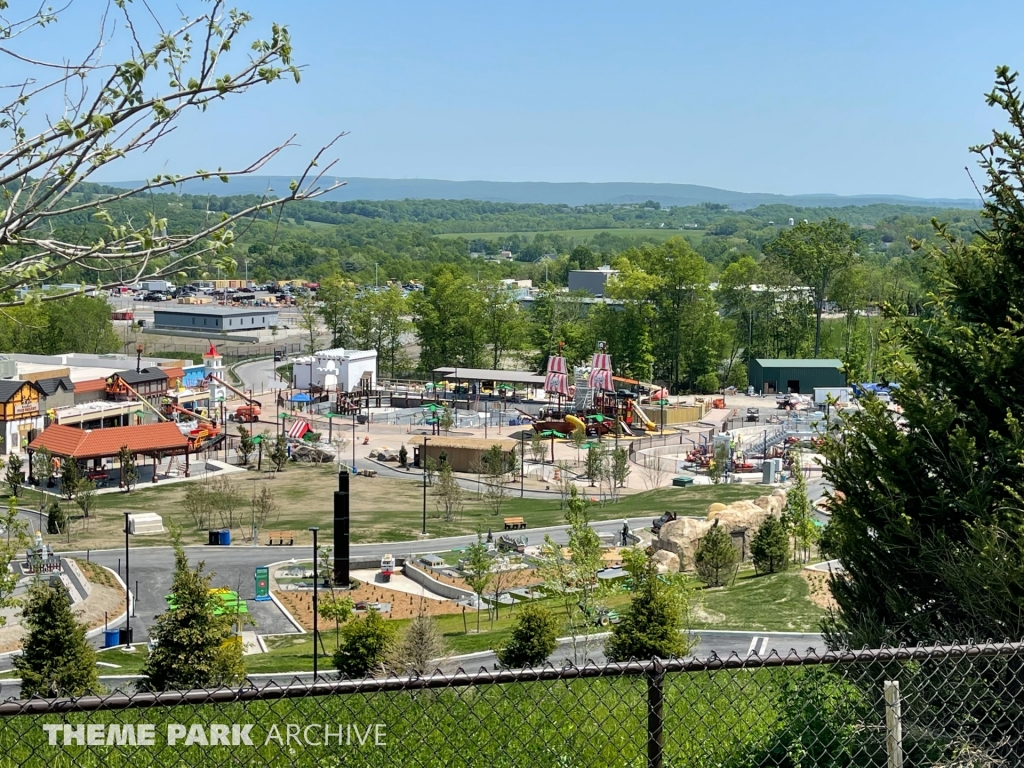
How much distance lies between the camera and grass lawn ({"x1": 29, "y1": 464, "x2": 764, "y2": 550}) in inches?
1280

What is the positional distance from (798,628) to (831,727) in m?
13.2

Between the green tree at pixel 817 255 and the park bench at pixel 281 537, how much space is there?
45542 mm

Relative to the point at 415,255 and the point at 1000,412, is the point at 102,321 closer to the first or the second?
the point at 1000,412

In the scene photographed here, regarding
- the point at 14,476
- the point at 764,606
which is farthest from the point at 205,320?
the point at 764,606

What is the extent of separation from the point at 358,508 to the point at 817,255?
139ft

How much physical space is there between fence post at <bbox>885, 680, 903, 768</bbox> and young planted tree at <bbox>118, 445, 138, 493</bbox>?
1520 inches

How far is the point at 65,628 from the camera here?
13953 mm

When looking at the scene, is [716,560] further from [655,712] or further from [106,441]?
[106,441]

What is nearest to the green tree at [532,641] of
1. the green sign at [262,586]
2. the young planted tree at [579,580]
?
the young planted tree at [579,580]

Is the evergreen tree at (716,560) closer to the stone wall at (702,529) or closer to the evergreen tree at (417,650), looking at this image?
the stone wall at (702,529)

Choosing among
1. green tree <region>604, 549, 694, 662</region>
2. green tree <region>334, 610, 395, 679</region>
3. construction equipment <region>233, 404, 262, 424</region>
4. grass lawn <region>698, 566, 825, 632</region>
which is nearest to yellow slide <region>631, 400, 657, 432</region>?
construction equipment <region>233, 404, 262, 424</region>

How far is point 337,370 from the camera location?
2399 inches

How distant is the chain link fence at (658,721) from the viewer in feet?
12.3

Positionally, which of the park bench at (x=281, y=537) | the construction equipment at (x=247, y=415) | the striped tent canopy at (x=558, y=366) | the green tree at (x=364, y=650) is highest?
the green tree at (x=364, y=650)
